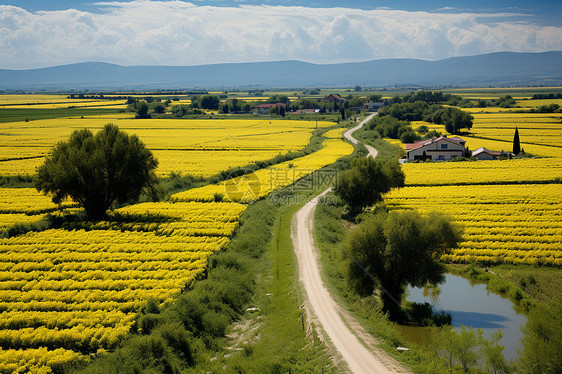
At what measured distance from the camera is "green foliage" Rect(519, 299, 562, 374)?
1639cm

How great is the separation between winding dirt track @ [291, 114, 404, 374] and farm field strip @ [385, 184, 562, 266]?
32.6 ft

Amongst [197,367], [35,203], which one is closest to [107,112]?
[35,203]

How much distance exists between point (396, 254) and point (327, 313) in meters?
5.77

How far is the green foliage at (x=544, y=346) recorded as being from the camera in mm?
16391

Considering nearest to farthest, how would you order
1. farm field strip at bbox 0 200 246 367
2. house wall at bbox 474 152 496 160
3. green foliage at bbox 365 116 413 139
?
farm field strip at bbox 0 200 246 367
house wall at bbox 474 152 496 160
green foliage at bbox 365 116 413 139

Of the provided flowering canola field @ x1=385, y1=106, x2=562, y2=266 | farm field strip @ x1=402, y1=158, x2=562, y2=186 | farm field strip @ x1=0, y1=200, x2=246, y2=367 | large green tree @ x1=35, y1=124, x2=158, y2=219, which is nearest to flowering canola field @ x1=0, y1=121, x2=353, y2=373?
farm field strip @ x1=0, y1=200, x2=246, y2=367

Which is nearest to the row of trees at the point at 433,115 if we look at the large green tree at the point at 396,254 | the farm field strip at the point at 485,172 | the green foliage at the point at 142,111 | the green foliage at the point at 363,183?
the farm field strip at the point at 485,172

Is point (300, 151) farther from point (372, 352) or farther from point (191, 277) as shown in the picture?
point (372, 352)

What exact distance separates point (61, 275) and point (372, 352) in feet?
58.8

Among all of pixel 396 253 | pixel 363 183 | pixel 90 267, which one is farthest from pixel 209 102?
pixel 396 253

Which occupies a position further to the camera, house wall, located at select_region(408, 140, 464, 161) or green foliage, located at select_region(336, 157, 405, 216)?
house wall, located at select_region(408, 140, 464, 161)

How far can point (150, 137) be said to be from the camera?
318 ft

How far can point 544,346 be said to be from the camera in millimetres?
16828

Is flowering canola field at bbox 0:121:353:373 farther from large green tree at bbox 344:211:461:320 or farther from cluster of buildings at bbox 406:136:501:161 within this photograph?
cluster of buildings at bbox 406:136:501:161
